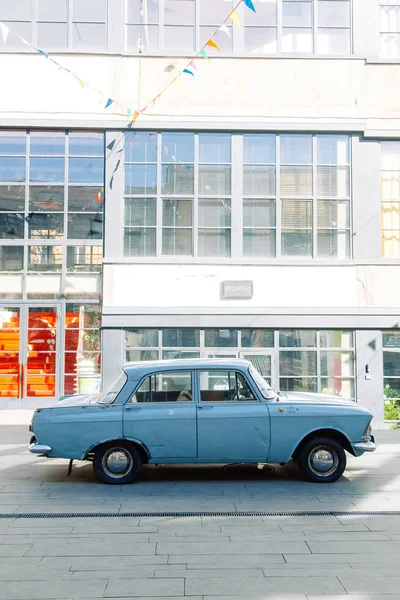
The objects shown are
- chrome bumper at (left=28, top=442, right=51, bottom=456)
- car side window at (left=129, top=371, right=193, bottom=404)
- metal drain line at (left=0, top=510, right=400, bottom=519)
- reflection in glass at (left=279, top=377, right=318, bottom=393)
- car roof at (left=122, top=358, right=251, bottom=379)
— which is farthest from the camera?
reflection in glass at (left=279, top=377, right=318, bottom=393)

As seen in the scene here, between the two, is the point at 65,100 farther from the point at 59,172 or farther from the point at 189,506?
the point at 189,506

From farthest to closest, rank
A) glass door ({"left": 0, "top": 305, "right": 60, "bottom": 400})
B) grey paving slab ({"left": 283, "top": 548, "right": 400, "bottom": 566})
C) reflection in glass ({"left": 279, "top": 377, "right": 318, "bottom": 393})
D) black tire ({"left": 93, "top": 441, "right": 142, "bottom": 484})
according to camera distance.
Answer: glass door ({"left": 0, "top": 305, "right": 60, "bottom": 400}), reflection in glass ({"left": 279, "top": 377, "right": 318, "bottom": 393}), black tire ({"left": 93, "top": 441, "right": 142, "bottom": 484}), grey paving slab ({"left": 283, "top": 548, "right": 400, "bottom": 566})

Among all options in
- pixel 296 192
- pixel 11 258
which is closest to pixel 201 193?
pixel 296 192

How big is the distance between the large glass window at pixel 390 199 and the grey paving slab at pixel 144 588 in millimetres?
12289

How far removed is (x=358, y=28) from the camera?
1633cm

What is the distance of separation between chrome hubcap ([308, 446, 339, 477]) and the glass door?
8810mm

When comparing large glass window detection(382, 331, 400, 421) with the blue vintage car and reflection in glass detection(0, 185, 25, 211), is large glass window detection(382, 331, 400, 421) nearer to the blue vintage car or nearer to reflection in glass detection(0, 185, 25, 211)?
the blue vintage car

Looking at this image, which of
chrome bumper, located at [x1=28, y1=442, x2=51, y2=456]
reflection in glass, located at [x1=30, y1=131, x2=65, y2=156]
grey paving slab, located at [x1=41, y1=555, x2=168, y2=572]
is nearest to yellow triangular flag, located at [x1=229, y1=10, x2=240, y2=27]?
reflection in glass, located at [x1=30, y1=131, x2=65, y2=156]

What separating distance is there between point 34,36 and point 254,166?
6259 mm

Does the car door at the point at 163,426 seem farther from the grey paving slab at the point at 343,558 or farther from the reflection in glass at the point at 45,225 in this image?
the reflection in glass at the point at 45,225

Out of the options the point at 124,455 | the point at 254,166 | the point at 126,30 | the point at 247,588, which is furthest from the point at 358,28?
the point at 247,588

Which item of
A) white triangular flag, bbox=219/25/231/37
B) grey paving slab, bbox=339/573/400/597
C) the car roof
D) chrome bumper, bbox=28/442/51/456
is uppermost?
white triangular flag, bbox=219/25/231/37

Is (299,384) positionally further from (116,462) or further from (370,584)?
(370,584)

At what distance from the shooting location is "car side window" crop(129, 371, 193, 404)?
8914 millimetres
